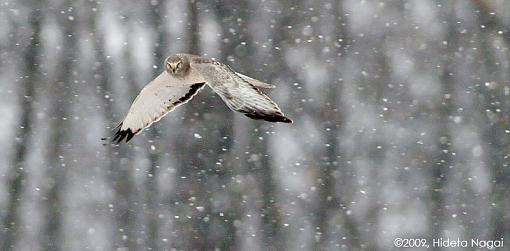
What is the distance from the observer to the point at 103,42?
19.6 feet

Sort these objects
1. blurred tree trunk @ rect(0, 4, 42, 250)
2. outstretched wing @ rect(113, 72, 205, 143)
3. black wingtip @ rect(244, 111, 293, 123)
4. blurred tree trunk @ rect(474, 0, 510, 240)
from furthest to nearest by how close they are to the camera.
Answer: blurred tree trunk @ rect(474, 0, 510, 240) → blurred tree trunk @ rect(0, 4, 42, 250) → outstretched wing @ rect(113, 72, 205, 143) → black wingtip @ rect(244, 111, 293, 123)

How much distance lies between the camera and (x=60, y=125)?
232 inches

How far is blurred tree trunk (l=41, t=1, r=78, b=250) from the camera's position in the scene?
5.72m

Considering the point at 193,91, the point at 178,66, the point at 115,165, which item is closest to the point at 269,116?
the point at 178,66

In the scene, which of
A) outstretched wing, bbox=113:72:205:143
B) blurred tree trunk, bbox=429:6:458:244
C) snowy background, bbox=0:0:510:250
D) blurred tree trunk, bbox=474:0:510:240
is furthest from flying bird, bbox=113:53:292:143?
blurred tree trunk, bbox=474:0:510:240

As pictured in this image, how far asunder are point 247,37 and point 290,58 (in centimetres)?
22

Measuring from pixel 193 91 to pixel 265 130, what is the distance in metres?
2.80

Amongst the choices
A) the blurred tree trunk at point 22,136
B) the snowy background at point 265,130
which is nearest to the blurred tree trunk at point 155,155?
the snowy background at point 265,130

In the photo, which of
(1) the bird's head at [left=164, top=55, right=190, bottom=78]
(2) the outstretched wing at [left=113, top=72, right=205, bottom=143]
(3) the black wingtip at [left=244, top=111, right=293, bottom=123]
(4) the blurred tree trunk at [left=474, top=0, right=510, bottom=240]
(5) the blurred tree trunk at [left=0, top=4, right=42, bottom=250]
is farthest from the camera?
(4) the blurred tree trunk at [left=474, top=0, right=510, bottom=240]

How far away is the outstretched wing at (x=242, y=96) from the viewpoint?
2748 mm

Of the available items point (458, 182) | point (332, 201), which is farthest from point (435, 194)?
point (332, 201)

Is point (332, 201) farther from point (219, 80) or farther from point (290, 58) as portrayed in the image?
point (219, 80)

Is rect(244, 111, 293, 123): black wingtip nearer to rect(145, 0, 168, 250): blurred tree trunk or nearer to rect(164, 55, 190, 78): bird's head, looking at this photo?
rect(164, 55, 190, 78): bird's head

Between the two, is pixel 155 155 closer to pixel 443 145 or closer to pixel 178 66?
pixel 443 145
